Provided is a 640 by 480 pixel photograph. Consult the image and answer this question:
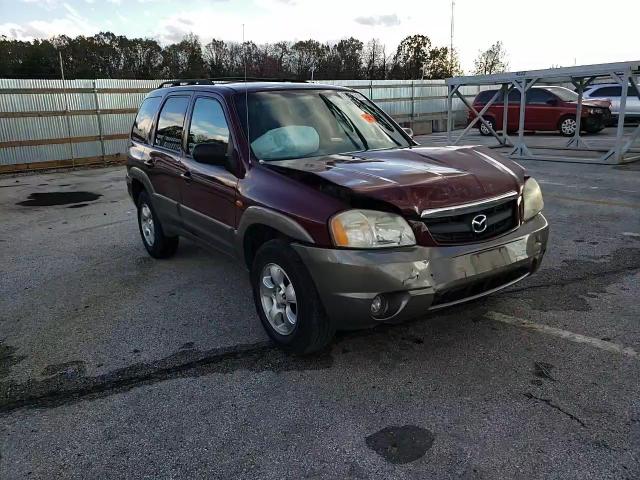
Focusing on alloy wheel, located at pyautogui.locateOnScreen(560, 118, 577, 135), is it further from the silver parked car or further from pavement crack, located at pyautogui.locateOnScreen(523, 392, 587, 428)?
pavement crack, located at pyautogui.locateOnScreen(523, 392, 587, 428)

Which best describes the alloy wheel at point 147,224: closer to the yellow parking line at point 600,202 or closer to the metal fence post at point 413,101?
the yellow parking line at point 600,202

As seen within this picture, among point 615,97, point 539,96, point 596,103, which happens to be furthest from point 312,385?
point 615,97

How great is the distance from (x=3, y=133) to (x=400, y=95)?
15510mm

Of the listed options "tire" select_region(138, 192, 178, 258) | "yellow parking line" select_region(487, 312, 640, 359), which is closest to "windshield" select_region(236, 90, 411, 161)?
"yellow parking line" select_region(487, 312, 640, 359)

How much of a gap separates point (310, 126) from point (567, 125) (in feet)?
58.3

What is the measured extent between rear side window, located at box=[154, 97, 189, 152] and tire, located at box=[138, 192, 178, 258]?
0.78 metres

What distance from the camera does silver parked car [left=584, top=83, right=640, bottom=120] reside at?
2077 cm

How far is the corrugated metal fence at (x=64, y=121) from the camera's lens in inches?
562

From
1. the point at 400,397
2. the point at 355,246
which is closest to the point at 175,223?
the point at 355,246

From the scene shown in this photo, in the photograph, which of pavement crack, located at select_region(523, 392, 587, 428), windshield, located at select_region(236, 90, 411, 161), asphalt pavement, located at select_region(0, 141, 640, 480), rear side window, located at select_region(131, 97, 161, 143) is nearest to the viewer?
asphalt pavement, located at select_region(0, 141, 640, 480)

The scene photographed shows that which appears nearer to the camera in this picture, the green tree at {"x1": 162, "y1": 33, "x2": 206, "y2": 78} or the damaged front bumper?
the damaged front bumper

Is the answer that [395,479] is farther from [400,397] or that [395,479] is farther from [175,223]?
[175,223]

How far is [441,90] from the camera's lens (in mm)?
25500

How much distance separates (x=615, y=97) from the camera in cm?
2112
